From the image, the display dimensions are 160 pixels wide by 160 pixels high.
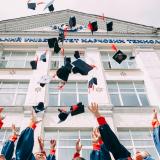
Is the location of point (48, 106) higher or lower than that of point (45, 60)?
lower

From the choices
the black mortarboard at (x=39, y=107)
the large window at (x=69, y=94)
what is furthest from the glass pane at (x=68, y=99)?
the black mortarboard at (x=39, y=107)

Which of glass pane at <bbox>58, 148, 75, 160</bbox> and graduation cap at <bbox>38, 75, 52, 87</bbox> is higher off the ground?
graduation cap at <bbox>38, 75, 52, 87</bbox>

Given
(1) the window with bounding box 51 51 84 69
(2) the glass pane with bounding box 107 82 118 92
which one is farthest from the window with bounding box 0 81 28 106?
(2) the glass pane with bounding box 107 82 118 92

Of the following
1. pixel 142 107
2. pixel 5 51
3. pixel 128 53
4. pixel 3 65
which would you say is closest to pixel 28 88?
pixel 3 65

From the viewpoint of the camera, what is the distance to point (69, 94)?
15891mm

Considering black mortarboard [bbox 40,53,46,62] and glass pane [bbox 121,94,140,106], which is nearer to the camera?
glass pane [bbox 121,94,140,106]

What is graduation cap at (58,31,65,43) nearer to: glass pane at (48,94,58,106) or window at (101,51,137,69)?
window at (101,51,137,69)

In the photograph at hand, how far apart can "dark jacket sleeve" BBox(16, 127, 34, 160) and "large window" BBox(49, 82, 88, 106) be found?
24.1 feet

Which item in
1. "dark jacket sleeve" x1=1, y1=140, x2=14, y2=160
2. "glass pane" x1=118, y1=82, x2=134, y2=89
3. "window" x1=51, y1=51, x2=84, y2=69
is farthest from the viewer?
"window" x1=51, y1=51, x2=84, y2=69

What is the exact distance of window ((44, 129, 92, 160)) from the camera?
1244cm

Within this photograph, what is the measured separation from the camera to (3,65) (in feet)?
59.6

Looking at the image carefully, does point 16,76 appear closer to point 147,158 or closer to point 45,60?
point 45,60

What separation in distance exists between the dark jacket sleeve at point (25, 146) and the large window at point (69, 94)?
→ 24.1 ft

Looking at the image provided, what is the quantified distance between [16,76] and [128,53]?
282 inches
